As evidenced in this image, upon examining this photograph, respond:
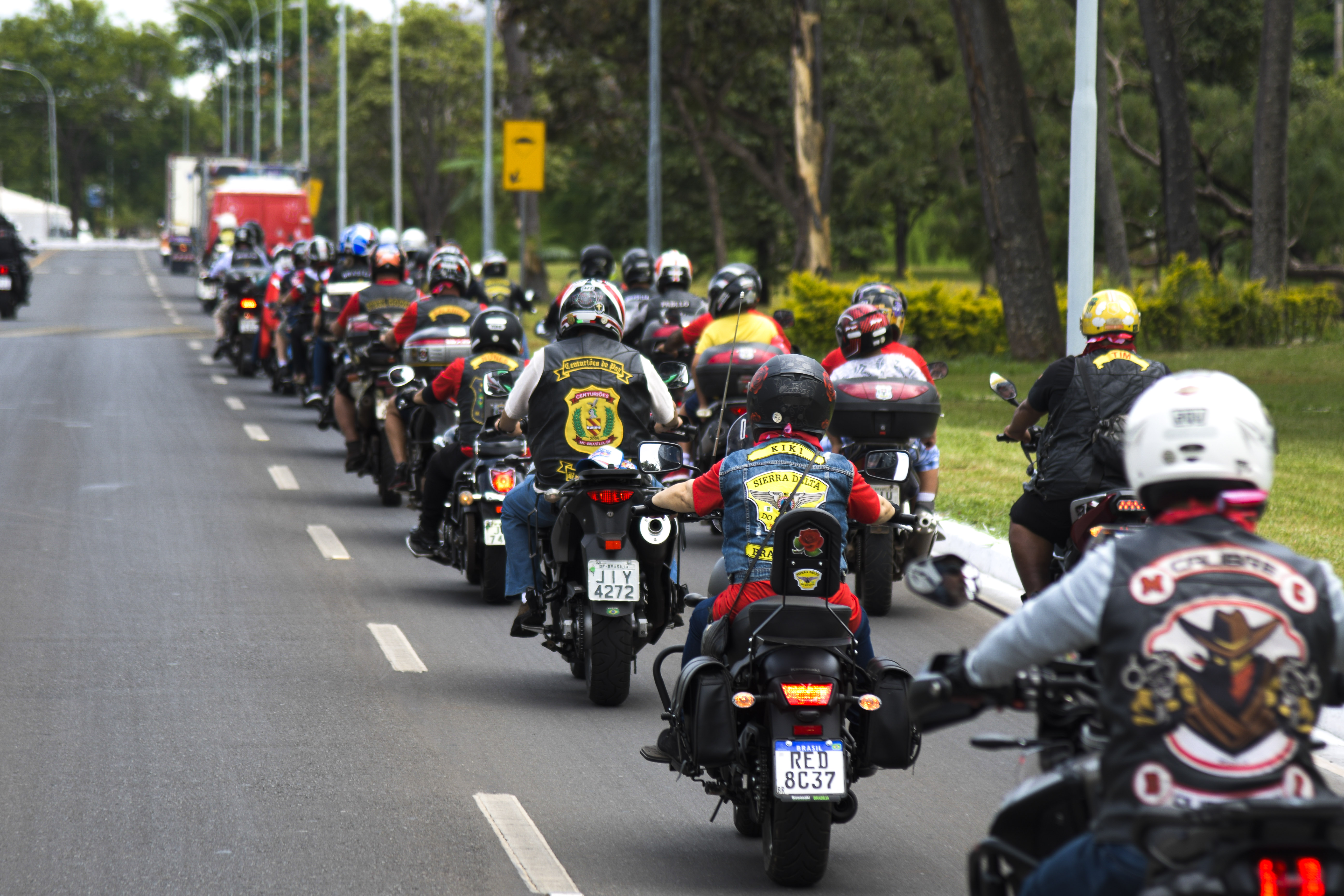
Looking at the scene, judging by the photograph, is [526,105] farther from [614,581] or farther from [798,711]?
[798,711]

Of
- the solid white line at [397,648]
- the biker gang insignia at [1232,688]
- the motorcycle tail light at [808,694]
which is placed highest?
the biker gang insignia at [1232,688]

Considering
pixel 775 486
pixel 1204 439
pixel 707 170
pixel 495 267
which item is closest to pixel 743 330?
pixel 775 486

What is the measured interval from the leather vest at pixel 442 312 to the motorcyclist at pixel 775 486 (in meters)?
7.34

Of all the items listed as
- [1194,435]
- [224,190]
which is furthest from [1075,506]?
[224,190]

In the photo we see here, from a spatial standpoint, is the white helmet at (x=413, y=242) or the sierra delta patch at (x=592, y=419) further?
the white helmet at (x=413, y=242)

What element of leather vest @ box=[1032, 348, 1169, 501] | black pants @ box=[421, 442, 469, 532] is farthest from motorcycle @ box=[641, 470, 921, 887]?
black pants @ box=[421, 442, 469, 532]

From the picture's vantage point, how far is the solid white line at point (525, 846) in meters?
5.90

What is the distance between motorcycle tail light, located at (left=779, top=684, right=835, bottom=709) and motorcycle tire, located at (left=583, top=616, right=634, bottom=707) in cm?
270

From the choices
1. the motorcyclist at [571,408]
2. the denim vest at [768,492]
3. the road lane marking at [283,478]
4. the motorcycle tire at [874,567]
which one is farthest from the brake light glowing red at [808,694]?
the road lane marking at [283,478]

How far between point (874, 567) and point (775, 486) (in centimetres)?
474

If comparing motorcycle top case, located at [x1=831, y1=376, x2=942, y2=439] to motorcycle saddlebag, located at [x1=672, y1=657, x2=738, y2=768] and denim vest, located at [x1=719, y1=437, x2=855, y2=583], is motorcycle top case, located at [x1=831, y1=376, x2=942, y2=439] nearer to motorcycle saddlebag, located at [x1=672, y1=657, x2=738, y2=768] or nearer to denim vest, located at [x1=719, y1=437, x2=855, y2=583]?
denim vest, located at [x1=719, y1=437, x2=855, y2=583]

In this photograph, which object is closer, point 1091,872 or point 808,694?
point 1091,872

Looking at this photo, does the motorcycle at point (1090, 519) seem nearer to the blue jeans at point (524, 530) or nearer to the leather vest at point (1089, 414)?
the leather vest at point (1089, 414)

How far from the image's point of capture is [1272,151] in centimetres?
2861
